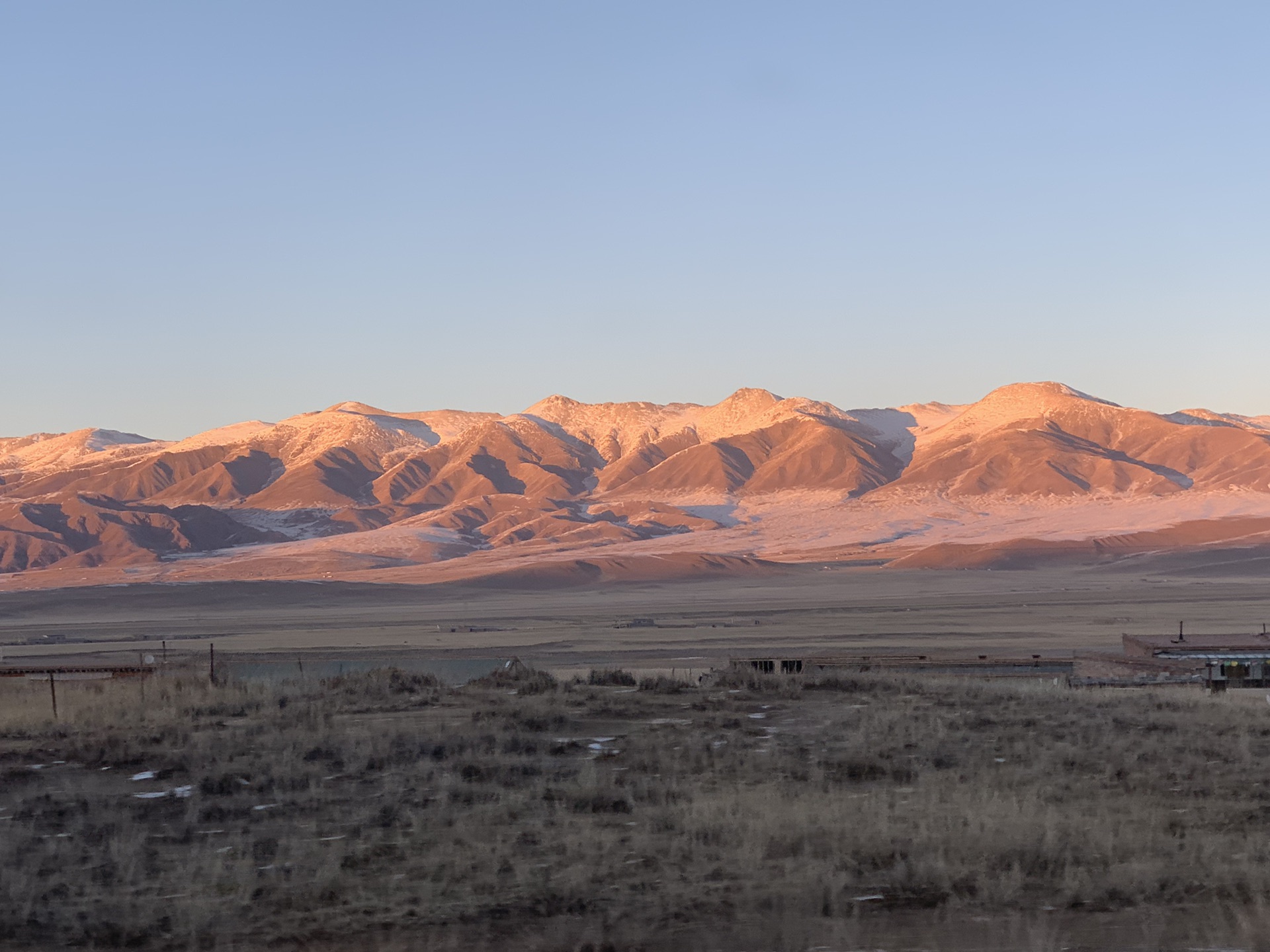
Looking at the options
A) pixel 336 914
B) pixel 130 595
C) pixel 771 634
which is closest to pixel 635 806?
pixel 336 914

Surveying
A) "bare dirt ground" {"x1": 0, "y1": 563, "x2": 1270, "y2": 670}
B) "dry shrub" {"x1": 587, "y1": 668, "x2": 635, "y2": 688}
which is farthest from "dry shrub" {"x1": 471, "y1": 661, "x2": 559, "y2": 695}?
"bare dirt ground" {"x1": 0, "y1": 563, "x2": 1270, "y2": 670}

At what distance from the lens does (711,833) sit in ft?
38.2

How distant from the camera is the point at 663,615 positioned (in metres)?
99.1

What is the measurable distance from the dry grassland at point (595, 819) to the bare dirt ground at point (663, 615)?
3316 cm

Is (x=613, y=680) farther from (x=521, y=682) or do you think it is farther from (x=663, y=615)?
(x=663, y=615)

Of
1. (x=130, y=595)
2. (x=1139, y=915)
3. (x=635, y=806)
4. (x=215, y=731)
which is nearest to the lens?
(x=1139, y=915)

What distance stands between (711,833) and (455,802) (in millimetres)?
2528

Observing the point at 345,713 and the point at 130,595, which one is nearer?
the point at 345,713

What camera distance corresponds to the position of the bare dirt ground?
69.9 metres

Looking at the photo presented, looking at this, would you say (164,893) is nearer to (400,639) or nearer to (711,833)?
(711,833)

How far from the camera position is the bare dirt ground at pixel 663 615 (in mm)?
69875

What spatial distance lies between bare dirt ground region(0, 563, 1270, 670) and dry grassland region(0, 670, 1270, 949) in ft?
109

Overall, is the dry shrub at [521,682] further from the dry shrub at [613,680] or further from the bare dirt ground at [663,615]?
the bare dirt ground at [663,615]

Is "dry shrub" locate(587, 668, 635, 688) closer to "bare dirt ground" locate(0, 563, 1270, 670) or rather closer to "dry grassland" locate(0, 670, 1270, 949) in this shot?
"dry grassland" locate(0, 670, 1270, 949)
